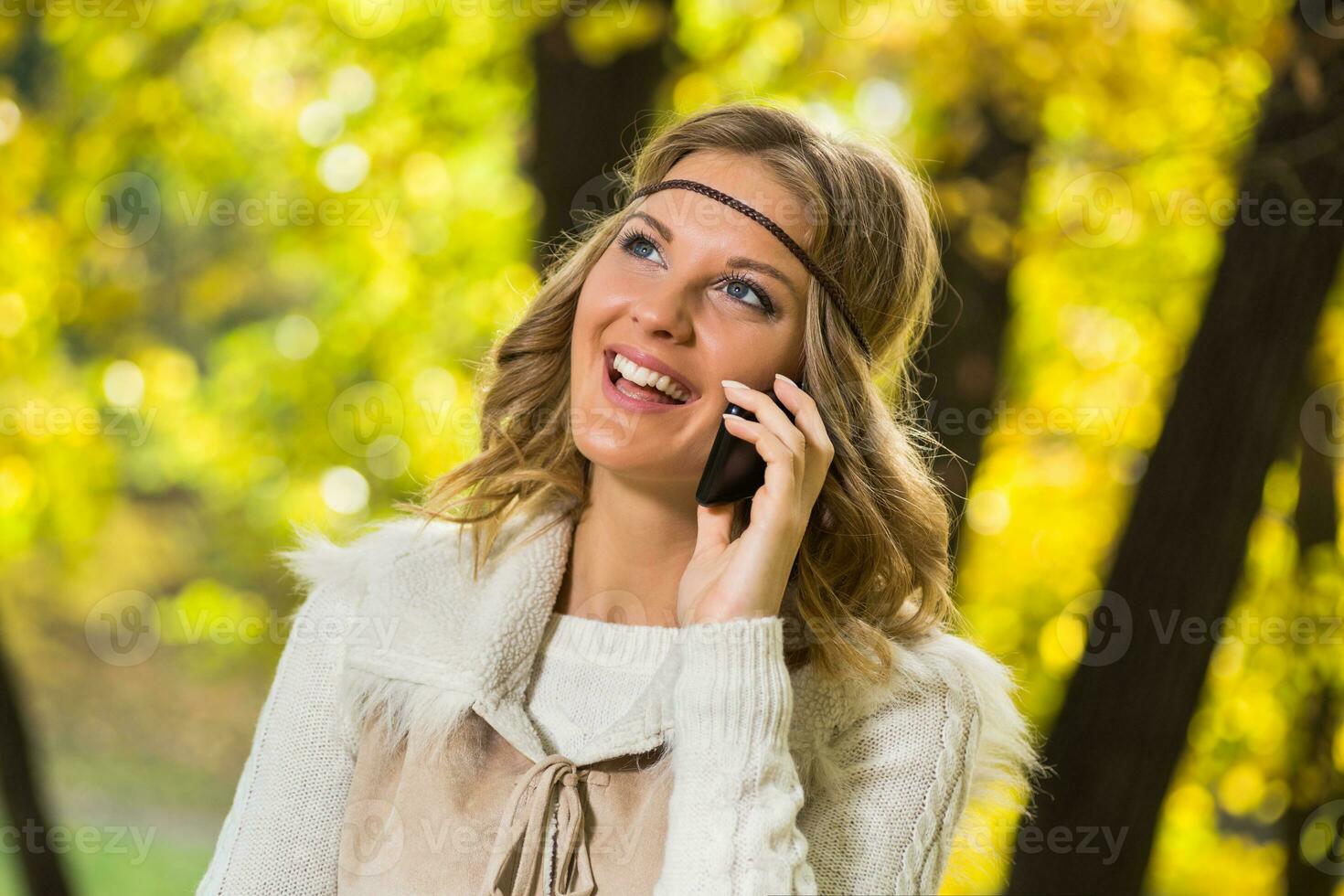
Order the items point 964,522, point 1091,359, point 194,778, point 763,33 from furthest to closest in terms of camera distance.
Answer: point 194,778 → point 1091,359 → point 763,33 → point 964,522

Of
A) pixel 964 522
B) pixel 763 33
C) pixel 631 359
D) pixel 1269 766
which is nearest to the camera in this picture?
pixel 631 359

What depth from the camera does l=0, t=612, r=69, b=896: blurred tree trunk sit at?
5328 millimetres

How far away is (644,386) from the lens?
8.44 ft

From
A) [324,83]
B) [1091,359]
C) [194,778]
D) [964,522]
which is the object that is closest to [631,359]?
[964,522]

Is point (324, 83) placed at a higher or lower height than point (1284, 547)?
higher

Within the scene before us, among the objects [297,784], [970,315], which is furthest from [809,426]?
[970,315]

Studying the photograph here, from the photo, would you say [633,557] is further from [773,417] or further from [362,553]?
[362,553]

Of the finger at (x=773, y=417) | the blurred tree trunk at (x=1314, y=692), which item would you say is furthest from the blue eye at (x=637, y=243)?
the blurred tree trunk at (x=1314, y=692)

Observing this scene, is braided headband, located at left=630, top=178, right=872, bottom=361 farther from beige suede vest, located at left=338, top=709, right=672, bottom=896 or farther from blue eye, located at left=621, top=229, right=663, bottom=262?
beige suede vest, located at left=338, top=709, right=672, bottom=896

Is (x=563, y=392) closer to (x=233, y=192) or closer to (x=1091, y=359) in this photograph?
(x=1091, y=359)

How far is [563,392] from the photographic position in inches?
119

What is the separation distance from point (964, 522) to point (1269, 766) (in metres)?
2.16

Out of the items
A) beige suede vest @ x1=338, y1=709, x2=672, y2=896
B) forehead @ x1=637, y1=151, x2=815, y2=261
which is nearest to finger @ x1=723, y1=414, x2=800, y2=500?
forehead @ x1=637, y1=151, x2=815, y2=261

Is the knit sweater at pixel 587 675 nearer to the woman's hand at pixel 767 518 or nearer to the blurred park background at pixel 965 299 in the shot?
the woman's hand at pixel 767 518
